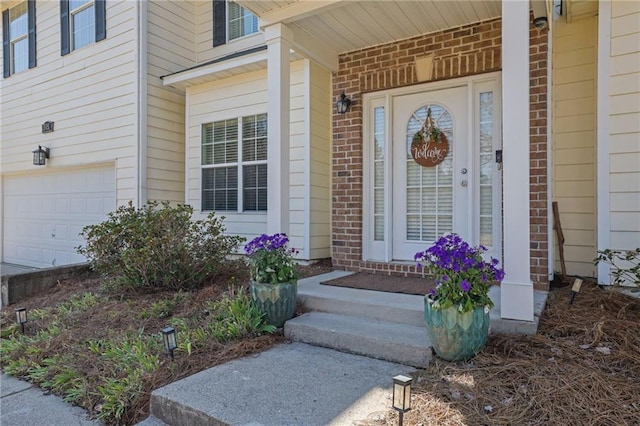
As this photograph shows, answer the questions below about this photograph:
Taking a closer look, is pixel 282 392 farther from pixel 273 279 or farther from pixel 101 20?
pixel 101 20

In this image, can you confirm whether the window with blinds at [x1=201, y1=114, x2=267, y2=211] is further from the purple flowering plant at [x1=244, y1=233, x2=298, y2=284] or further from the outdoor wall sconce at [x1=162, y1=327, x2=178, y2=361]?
the outdoor wall sconce at [x1=162, y1=327, x2=178, y2=361]

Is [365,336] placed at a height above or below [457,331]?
below

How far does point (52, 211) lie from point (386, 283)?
280 inches

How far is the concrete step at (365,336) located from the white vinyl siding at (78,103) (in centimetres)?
442

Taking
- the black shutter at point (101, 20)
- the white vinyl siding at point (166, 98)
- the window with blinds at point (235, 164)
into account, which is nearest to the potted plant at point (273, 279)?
the window with blinds at point (235, 164)

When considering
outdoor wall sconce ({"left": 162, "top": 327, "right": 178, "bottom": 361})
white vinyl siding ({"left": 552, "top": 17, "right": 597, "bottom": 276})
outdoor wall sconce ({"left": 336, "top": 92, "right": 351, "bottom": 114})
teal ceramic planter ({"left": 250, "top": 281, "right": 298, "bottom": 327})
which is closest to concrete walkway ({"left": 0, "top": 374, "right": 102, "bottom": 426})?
outdoor wall sconce ({"left": 162, "top": 327, "right": 178, "bottom": 361})

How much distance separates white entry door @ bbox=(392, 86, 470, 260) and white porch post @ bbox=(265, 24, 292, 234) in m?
1.43

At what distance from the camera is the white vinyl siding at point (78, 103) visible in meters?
6.53

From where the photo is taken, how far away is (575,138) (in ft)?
14.1

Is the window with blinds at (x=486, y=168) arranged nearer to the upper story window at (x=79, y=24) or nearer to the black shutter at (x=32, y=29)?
the upper story window at (x=79, y=24)

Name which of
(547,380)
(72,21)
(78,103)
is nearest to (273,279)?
(547,380)

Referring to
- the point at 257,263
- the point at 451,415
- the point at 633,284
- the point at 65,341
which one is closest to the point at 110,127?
the point at 65,341

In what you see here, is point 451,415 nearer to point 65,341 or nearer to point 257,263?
point 257,263

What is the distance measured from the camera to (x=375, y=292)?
3.72 metres
